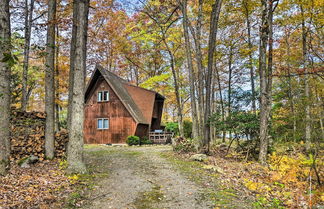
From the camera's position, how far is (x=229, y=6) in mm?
13320

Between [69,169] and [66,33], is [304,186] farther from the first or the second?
[66,33]

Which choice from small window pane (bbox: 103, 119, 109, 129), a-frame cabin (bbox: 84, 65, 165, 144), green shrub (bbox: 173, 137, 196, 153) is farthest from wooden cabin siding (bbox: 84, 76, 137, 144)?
green shrub (bbox: 173, 137, 196, 153)

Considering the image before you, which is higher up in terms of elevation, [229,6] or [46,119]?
[229,6]

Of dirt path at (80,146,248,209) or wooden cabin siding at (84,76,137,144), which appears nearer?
dirt path at (80,146,248,209)

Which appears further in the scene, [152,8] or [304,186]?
[152,8]

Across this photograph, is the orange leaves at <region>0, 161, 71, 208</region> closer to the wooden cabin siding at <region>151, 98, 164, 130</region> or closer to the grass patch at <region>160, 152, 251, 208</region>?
the grass patch at <region>160, 152, 251, 208</region>

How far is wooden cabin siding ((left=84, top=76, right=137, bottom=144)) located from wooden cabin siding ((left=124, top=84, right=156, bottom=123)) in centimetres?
240

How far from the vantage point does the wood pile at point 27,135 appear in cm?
816

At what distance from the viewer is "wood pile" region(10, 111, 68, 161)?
26.8 ft

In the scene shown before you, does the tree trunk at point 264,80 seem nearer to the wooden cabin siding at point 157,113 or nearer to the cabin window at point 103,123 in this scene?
the cabin window at point 103,123

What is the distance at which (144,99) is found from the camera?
21.2 meters

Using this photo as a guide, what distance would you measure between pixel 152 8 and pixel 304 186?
1320 centimetres

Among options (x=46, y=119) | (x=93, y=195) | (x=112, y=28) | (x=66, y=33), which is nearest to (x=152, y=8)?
(x=66, y=33)

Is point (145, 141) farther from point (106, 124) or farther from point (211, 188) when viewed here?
point (211, 188)
